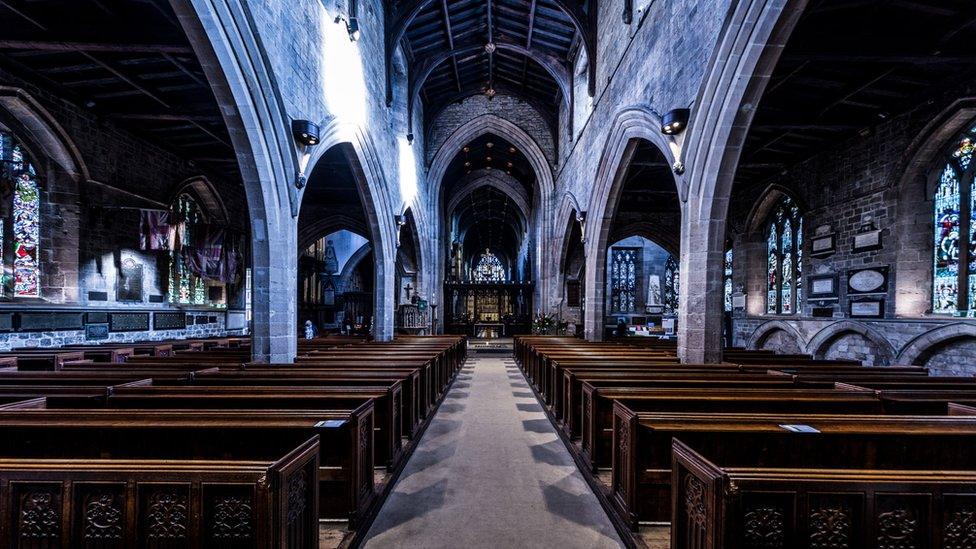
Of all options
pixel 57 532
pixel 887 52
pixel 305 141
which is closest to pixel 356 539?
pixel 57 532

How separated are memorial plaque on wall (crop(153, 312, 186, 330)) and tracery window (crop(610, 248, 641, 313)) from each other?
15572mm

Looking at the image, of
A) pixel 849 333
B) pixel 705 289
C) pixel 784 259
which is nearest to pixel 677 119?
pixel 705 289

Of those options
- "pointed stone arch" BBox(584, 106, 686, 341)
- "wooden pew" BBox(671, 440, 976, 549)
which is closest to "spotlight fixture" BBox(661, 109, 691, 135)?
"pointed stone arch" BBox(584, 106, 686, 341)

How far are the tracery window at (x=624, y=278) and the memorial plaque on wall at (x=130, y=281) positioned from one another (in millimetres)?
16443

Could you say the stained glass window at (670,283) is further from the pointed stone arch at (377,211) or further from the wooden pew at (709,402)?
the wooden pew at (709,402)

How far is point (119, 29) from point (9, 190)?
2.94 meters

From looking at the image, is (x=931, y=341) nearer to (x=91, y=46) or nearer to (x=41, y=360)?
(x=91, y=46)

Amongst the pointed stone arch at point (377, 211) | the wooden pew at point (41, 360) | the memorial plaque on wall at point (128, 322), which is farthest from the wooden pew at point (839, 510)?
the memorial plaque on wall at point (128, 322)

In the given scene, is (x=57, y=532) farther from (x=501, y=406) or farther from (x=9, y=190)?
(x=9, y=190)

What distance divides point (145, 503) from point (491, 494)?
224cm

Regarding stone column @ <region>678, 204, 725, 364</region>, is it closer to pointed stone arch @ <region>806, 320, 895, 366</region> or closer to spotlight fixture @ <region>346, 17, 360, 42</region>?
pointed stone arch @ <region>806, 320, 895, 366</region>

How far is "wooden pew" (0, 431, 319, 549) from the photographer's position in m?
1.72

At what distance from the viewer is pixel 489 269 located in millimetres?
43875

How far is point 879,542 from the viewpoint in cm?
171
